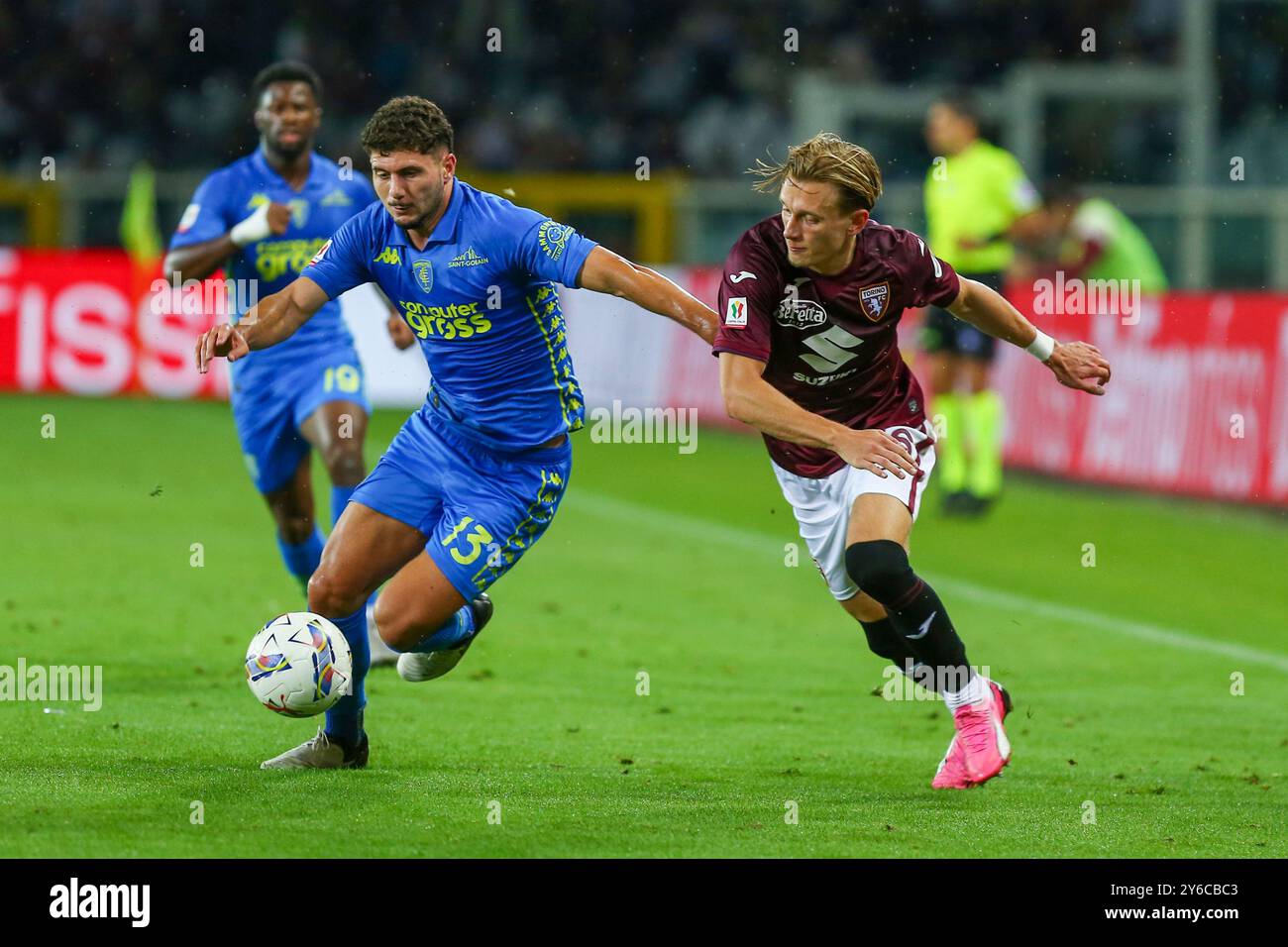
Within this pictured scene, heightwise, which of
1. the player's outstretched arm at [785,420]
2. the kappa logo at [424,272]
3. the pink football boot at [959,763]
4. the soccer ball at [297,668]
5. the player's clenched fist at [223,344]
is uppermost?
the kappa logo at [424,272]

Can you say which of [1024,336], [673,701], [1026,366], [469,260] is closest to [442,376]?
[469,260]

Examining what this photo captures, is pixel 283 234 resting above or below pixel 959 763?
above

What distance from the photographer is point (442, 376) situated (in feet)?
22.3

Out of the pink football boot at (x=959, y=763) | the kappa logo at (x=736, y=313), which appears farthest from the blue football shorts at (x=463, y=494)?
the pink football boot at (x=959, y=763)

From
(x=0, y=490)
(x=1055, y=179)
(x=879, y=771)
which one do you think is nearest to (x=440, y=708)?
(x=879, y=771)

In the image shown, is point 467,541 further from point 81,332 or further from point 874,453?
point 81,332

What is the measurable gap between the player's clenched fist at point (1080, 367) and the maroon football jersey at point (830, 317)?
17.7 inches

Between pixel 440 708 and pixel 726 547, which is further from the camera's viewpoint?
pixel 726 547

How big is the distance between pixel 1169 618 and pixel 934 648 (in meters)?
4.44

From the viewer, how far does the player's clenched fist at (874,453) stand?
6.20m

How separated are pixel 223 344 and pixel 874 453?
6.71 ft

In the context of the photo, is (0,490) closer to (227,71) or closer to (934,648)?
(934,648)

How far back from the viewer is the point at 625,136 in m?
26.2

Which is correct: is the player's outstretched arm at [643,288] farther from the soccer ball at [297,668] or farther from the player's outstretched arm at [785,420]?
the soccer ball at [297,668]
